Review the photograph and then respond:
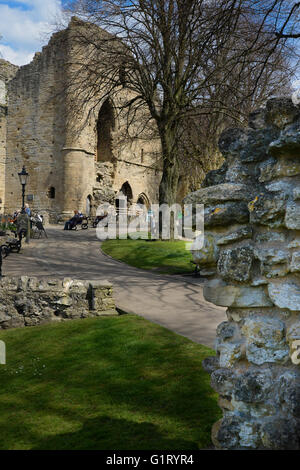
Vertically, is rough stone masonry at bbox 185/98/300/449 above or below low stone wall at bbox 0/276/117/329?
above

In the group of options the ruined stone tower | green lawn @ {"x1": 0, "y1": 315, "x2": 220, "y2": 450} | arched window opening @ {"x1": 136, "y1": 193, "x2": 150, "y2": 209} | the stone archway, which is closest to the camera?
green lawn @ {"x1": 0, "y1": 315, "x2": 220, "y2": 450}

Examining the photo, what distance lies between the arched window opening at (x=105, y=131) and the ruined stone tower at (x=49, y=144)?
0.30ft

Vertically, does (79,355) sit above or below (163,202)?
below

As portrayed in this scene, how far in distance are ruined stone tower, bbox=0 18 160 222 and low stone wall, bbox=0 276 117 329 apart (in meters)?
25.1

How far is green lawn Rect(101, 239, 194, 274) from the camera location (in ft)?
49.9

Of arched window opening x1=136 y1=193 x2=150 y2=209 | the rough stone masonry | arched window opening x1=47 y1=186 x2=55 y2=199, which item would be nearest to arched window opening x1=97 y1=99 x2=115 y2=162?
arched window opening x1=47 y1=186 x2=55 y2=199

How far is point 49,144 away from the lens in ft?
113

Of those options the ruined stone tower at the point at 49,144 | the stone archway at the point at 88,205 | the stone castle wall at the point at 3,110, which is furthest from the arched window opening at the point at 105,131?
the stone castle wall at the point at 3,110

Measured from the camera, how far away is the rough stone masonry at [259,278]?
275cm

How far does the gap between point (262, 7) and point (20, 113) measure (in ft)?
101

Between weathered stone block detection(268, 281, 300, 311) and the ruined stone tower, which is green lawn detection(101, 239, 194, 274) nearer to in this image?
weathered stone block detection(268, 281, 300, 311)

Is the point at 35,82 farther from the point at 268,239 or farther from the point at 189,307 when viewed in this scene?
the point at 268,239
